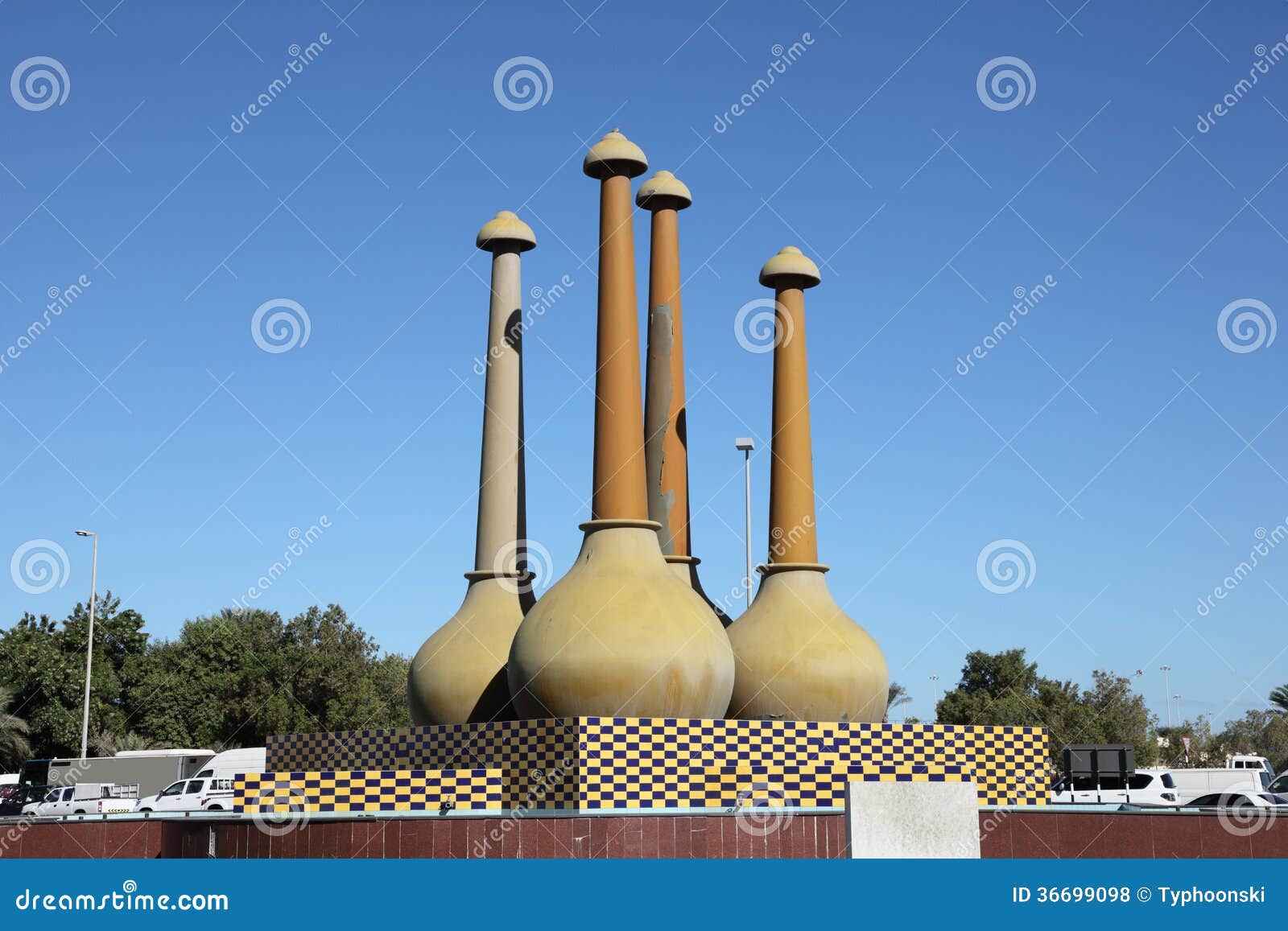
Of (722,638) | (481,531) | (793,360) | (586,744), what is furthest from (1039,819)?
(481,531)

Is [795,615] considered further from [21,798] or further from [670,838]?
[21,798]

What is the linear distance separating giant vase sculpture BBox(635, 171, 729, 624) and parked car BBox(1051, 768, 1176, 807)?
12221 millimetres

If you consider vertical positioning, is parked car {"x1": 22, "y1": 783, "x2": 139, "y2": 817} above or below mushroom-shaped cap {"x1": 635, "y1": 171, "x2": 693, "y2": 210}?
below

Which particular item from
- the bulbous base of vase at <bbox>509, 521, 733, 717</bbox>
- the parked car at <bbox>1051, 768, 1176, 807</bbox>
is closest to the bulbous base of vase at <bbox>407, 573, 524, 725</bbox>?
the bulbous base of vase at <bbox>509, 521, 733, 717</bbox>

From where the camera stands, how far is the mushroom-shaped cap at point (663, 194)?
1236 inches

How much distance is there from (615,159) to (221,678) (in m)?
47.6

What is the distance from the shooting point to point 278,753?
31047 millimetres

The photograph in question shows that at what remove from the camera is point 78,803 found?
43.1m

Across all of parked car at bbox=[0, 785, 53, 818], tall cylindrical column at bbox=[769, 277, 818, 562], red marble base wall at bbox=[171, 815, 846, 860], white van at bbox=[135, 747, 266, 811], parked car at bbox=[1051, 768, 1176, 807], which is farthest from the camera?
parked car at bbox=[0, 785, 53, 818]

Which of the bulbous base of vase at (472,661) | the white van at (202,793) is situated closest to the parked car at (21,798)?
the white van at (202,793)

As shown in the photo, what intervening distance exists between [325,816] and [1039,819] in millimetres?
12498

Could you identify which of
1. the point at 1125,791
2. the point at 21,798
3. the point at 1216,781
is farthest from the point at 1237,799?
the point at 21,798

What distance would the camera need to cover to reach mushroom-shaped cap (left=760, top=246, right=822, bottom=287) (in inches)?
1224

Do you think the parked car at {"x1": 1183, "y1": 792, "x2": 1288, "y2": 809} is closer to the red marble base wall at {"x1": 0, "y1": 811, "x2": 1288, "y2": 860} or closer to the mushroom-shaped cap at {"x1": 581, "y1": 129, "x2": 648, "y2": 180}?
the red marble base wall at {"x1": 0, "y1": 811, "x2": 1288, "y2": 860}
